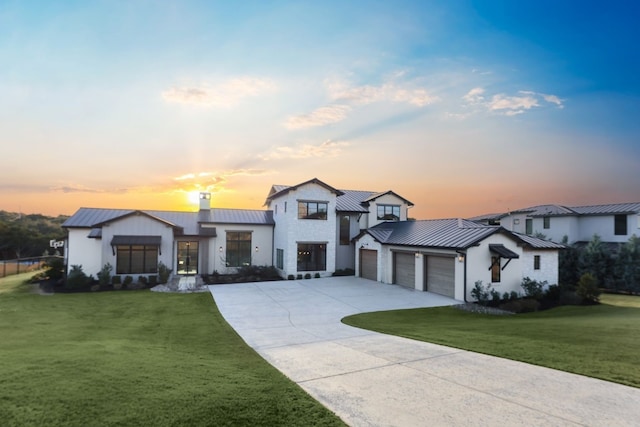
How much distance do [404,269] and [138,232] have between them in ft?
56.5

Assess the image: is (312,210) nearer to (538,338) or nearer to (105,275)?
(105,275)

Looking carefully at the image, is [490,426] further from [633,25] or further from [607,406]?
[633,25]

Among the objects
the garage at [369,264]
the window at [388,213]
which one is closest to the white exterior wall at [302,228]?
the garage at [369,264]

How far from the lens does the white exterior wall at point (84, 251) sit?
21516 mm

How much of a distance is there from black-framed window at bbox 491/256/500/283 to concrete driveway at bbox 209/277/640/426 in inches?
401

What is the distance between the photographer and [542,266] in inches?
762

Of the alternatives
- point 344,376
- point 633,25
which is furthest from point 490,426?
point 633,25

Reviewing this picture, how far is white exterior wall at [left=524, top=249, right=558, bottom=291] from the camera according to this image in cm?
1880

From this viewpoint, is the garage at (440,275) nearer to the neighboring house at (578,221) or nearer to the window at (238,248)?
the neighboring house at (578,221)

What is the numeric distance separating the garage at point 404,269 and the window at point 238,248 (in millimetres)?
10962

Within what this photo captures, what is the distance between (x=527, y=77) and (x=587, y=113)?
3787 mm

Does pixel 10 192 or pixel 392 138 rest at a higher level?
pixel 392 138

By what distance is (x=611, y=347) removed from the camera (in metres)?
7.76

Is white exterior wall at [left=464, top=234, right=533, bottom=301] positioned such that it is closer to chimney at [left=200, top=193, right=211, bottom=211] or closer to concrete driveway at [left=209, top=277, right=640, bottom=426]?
concrete driveway at [left=209, top=277, right=640, bottom=426]
